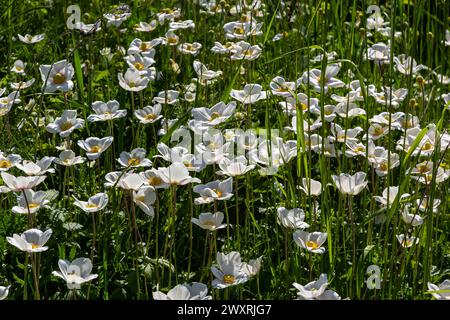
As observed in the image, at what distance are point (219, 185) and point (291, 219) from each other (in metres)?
0.17

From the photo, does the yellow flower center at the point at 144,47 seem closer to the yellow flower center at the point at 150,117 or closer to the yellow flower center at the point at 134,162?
the yellow flower center at the point at 150,117

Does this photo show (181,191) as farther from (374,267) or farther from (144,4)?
(144,4)

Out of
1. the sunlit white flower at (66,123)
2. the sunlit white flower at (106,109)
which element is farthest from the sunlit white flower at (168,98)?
the sunlit white flower at (66,123)

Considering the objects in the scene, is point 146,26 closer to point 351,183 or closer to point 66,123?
point 66,123

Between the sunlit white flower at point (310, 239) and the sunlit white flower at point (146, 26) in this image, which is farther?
the sunlit white flower at point (146, 26)

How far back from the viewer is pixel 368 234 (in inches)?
75.5

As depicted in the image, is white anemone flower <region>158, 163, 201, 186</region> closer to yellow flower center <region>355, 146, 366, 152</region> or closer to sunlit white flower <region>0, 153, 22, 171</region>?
sunlit white flower <region>0, 153, 22, 171</region>

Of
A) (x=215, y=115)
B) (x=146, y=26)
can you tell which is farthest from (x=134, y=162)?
(x=146, y=26)

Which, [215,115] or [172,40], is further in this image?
[172,40]

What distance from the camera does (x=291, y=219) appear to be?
1.77 meters

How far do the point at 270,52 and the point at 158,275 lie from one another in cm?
138

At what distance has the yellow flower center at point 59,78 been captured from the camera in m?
2.23

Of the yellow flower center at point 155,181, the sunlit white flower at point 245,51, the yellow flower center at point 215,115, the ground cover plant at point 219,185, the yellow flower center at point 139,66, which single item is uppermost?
the sunlit white flower at point 245,51
